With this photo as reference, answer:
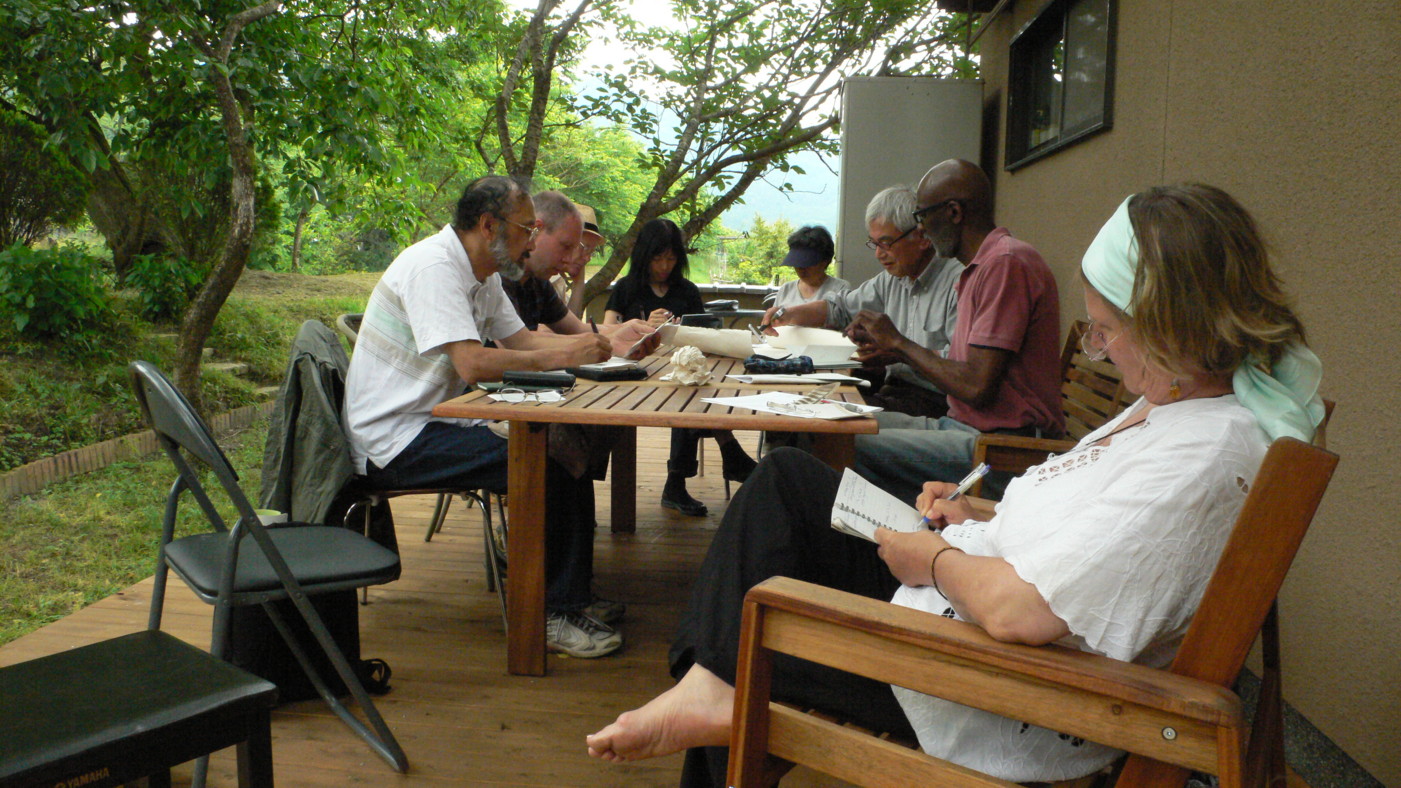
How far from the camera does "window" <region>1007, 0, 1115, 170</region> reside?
393cm

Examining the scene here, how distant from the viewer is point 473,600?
9.99ft

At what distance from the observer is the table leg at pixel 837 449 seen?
89.8 inches

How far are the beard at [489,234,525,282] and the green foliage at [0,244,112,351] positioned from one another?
12.6ft

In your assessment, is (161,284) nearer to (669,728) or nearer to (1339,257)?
(669,728)

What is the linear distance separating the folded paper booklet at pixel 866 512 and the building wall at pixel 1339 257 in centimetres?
77

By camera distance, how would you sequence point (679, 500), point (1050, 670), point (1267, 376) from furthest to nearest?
point (679, 500) → point (1267, 376) → point (1050, 670)

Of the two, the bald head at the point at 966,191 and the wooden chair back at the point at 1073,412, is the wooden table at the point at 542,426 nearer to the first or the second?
the wooden chair back at the point at 1073,412

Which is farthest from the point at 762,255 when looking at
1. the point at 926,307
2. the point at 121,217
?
the point at 926,307

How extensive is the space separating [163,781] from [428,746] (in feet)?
2.28

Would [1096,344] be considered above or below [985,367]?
above

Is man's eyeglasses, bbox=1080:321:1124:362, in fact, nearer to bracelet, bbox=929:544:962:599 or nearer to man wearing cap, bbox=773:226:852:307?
bracelet, bbox=929:544:962:599

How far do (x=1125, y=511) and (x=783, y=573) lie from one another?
2.05 feet

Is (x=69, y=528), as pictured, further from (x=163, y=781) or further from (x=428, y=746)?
(x=163, y=781)

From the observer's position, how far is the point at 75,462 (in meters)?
Answer: 4.77
